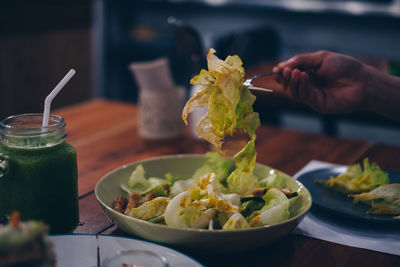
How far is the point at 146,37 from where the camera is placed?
4.67 m

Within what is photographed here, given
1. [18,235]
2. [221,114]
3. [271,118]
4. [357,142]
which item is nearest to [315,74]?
[357,142]

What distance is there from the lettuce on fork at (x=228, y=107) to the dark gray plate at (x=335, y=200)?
0.19 meters

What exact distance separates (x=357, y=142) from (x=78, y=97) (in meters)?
3.64

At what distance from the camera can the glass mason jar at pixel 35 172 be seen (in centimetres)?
84

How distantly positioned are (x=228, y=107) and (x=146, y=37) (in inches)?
154

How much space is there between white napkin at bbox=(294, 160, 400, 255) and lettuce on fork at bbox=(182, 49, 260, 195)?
6.2 inches

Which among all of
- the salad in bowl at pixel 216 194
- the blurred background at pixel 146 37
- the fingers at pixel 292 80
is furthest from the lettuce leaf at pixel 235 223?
the blurred background at pixel 146 37

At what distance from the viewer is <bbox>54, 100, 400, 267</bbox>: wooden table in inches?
34.2

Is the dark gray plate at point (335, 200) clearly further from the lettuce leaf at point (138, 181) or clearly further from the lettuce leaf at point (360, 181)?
the lettuce leaf at point (138, 181)

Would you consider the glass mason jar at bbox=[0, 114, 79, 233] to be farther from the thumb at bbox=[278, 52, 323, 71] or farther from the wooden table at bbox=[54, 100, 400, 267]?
the thumb at bbox=[278, 52, 323, 71]

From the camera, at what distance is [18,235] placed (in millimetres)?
535

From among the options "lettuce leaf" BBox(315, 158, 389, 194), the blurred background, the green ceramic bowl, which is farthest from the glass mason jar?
the blurred background

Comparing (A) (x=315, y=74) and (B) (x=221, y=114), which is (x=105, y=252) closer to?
(B) (x=221, y=114)

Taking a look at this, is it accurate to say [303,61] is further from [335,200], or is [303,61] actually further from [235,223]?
[235,223]
